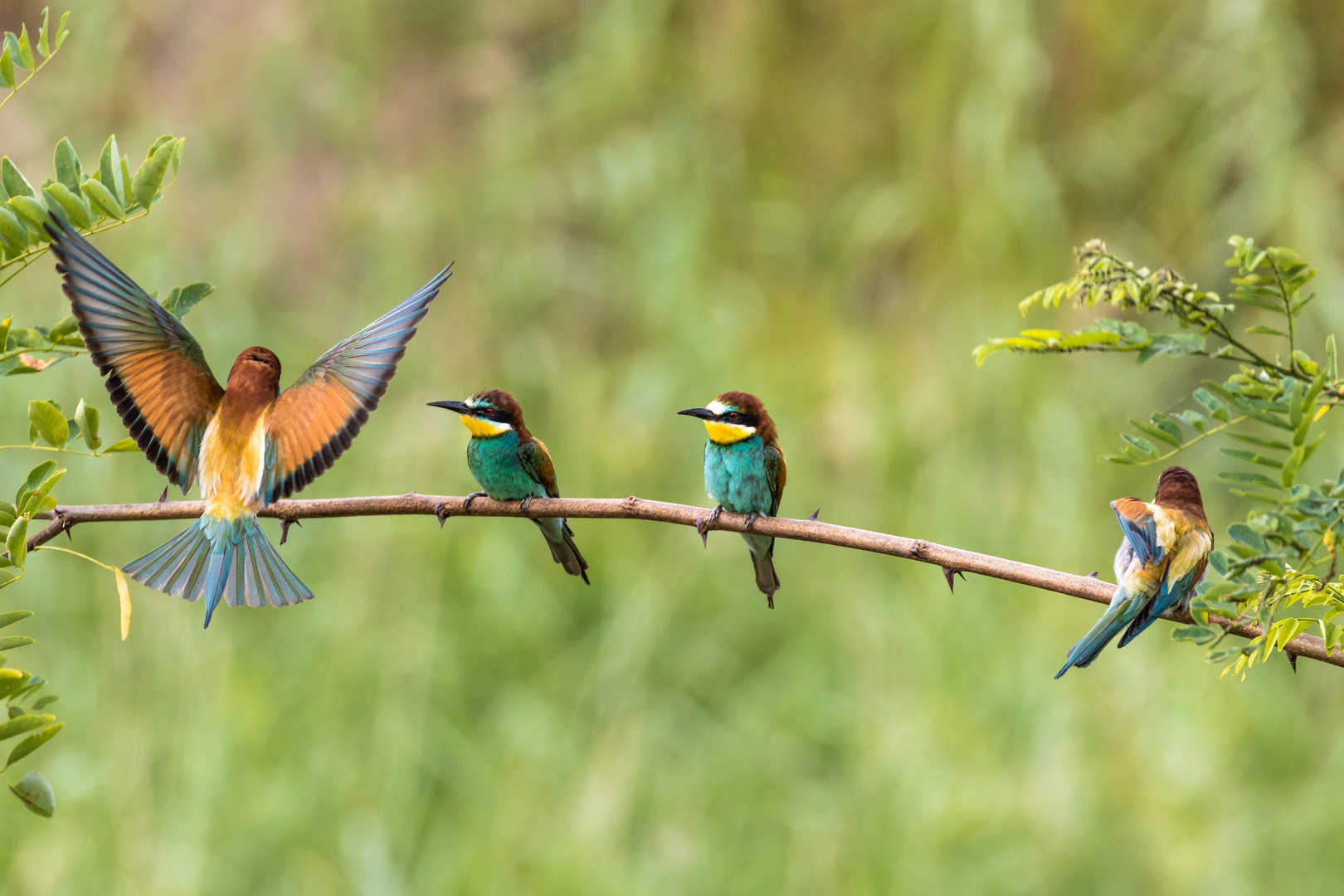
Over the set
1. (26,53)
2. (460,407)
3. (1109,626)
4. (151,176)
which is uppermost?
(26,53)

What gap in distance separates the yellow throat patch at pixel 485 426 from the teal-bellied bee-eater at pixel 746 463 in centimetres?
29

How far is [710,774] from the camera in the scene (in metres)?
3.55

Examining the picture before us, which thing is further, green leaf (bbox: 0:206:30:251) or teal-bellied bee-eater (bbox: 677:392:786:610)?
teal-bellied bee-eater (bbox: 677:392:786:610)

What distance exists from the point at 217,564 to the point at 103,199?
1.13ft

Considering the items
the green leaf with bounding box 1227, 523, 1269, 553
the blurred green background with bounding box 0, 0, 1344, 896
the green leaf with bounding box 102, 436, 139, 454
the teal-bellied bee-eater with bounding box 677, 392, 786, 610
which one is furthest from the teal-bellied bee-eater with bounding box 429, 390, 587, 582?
the blurred green background with bounding box 0, 0, 1344, 896

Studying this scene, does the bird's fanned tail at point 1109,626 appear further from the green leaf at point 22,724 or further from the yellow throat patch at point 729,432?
the green leaf at point 22,724

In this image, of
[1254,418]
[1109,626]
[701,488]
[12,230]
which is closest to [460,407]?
[12,230]

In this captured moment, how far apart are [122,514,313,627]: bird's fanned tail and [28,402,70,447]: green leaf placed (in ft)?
0.42

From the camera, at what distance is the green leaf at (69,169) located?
109cm

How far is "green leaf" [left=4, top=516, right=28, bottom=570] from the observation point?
974 millimetres

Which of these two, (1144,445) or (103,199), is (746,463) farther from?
(103,199)

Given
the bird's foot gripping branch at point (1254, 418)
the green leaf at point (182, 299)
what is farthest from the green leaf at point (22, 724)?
the bird's foot gripping branch at point (1254, 418)

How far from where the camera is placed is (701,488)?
11.7 ft

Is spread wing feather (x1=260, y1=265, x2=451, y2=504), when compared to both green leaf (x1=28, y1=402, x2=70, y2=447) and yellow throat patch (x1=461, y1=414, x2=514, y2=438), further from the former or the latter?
yellow throat patch (x1=461, y1=414, x2=514, y2=438)
